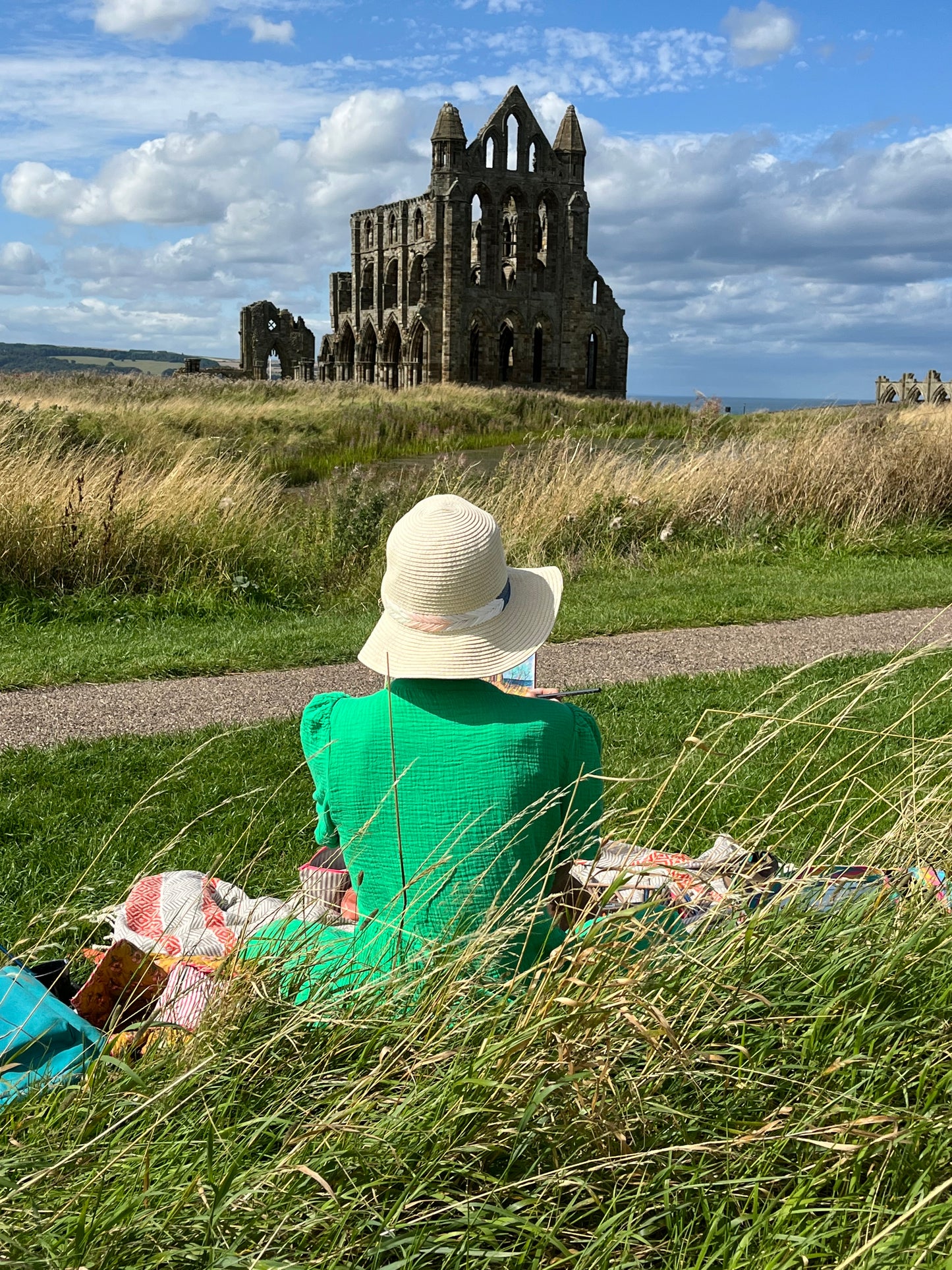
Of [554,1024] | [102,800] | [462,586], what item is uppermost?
[462,586]

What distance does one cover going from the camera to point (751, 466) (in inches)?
535

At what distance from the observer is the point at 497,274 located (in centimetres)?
4909

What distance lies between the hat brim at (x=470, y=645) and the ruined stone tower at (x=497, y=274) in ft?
150

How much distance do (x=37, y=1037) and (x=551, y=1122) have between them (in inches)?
46.8

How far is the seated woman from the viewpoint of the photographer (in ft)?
9.43

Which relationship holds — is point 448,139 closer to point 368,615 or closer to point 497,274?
point 497,274

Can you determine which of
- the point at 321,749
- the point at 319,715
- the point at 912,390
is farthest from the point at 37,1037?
the point at 912,390

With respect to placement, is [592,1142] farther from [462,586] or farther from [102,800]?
[102,800]

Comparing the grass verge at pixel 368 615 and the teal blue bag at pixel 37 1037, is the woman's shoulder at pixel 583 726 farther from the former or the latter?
the grass verge at pixel 368 615

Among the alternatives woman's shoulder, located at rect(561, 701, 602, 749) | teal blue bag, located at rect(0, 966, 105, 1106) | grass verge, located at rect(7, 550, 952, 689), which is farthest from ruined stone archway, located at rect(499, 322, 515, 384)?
teal blue bag, located at rect(0, 966, 105, 1106)

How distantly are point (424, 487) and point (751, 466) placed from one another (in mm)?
3933

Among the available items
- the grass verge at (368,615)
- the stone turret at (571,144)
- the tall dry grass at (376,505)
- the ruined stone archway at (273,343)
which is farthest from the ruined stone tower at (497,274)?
the grass verge at (368,615)

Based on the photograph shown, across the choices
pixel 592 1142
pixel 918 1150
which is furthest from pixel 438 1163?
pixel 918 1150

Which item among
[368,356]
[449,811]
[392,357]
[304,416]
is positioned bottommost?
[449,811]
